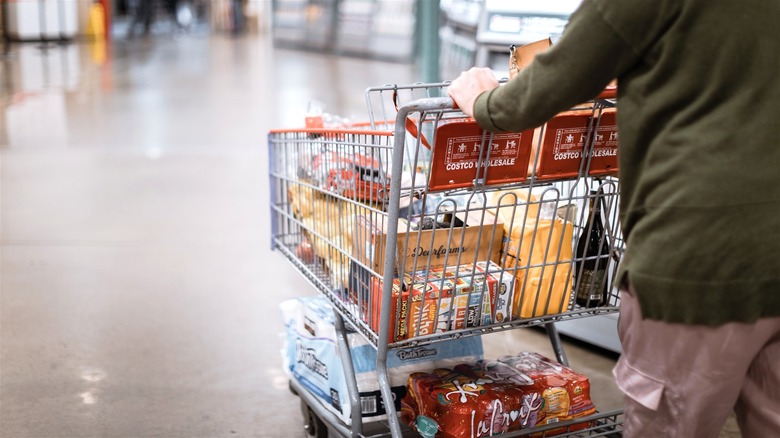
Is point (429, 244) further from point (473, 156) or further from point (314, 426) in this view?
point (314, 426)

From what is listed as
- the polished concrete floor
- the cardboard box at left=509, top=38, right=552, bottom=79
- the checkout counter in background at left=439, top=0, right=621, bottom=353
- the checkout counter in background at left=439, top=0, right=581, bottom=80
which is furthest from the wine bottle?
the checkout counter in background at left=439, top=0, right=581, bottom=80

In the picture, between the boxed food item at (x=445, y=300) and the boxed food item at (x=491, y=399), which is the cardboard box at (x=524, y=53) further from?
the boxed food item at (x=491, y=399)

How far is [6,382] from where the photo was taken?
3.09 meters

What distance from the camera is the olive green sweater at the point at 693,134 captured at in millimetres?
1492

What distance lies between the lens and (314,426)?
→ 2.74m

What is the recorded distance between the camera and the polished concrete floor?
9.77ft

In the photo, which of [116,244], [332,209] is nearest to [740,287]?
[332,209]

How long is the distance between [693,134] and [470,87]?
1.68ft

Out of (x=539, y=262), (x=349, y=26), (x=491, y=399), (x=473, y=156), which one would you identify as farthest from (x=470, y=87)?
(x=349, y=26)

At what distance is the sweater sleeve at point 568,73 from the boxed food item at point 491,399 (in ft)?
2.92

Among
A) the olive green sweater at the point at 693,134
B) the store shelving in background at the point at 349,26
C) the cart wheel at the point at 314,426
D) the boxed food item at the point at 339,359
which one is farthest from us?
the store shelving in background at the point at 349,26

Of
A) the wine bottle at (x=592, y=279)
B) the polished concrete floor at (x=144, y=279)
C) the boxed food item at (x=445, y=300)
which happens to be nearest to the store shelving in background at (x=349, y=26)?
the polished concrete floor at (x=144, y=279)

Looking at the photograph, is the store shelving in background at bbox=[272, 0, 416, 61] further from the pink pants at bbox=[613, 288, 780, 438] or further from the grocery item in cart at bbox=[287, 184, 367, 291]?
the pink pants at bbox=[613, 288, 780, 438]

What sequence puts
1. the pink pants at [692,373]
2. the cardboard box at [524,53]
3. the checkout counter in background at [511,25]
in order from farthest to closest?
the checkout counter in background at [511,25] → the cardboard box at [524,53] → the pink pants at [692,373]
